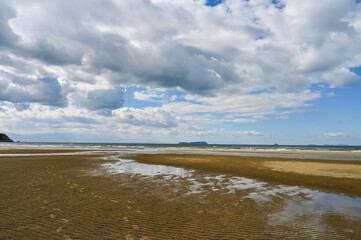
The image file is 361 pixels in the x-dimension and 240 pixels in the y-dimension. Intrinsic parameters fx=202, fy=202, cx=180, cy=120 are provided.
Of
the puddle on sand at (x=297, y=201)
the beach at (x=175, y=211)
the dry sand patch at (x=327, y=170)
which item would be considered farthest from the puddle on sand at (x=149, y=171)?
the dry sand patch at (x=327, y=170)

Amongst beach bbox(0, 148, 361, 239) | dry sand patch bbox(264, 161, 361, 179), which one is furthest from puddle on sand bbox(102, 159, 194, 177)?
dry sand patch bbox(264, 161, 361, 179)

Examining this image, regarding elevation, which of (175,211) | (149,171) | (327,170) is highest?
(327,170)

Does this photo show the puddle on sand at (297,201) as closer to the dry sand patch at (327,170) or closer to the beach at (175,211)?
the beach at (175,211)

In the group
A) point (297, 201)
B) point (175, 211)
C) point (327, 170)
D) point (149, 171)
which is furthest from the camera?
point (327, 170)

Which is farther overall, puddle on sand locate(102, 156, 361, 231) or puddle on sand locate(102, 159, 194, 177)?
puddle on sand locate(102, 159, 194, 177)

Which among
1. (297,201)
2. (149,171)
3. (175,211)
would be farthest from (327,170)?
(175,211)

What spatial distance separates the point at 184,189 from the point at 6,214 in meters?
8.76

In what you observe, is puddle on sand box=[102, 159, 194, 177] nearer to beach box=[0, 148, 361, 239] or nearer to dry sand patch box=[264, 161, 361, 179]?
beach box=[0, 148, 361, 239]

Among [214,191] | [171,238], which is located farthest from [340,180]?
[171,238]

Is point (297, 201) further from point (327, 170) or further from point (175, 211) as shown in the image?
point (327, 170)

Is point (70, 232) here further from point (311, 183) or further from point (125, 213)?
point (311, 183)

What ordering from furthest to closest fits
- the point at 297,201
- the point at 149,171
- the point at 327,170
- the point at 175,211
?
the point at 327,170, the point at 149,171, the point at 297,201, the point at 175,211

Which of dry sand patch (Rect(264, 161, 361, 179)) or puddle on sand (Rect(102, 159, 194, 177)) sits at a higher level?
dry sand patch (Rect(264, 161, 361, 179))

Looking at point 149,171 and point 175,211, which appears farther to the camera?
point 149,171
